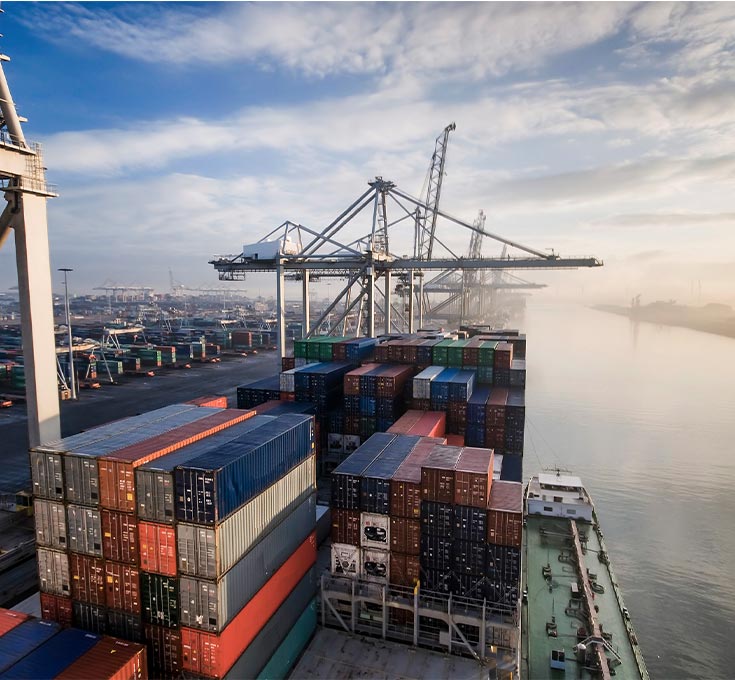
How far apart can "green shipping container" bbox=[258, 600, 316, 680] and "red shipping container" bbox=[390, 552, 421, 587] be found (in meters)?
3.68

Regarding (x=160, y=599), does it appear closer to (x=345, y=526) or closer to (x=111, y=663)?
(x=111, y=663)

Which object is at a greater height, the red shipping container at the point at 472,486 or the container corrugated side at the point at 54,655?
the red shipping container at the point at 472,486

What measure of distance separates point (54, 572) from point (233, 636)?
621 centimetres

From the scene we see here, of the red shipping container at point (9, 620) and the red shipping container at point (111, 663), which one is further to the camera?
the red shipping container at point (9, 620)

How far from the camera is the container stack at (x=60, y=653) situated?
39.0 feet

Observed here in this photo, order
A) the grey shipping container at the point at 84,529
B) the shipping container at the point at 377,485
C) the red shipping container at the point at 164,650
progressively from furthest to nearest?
1. the shipping container at the point at 377,485
2. the grey shipping container at the point at 84,529
3. the red shipping container at the point at 164,650

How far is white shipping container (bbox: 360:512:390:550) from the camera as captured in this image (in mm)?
18203

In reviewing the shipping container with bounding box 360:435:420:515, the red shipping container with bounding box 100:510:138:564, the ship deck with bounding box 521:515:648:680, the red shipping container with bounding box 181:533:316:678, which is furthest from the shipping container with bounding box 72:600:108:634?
the ship deck with bounding box 521:515:648:680

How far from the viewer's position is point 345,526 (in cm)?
1869

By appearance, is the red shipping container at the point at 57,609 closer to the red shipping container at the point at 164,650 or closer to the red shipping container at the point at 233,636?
the red shipping container at the point at 164,650

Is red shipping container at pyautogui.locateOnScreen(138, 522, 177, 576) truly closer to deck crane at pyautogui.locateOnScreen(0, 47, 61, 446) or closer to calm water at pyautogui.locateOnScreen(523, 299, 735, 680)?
deck crane at pyautogui.locateOnScreen(0, 47, 61, 446)

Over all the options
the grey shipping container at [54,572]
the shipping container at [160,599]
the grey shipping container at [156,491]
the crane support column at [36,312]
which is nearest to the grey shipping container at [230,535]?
the grey shipping container at [156,491]

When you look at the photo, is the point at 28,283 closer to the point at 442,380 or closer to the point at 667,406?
the point at 442,380

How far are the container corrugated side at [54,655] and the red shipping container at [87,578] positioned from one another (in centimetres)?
101
